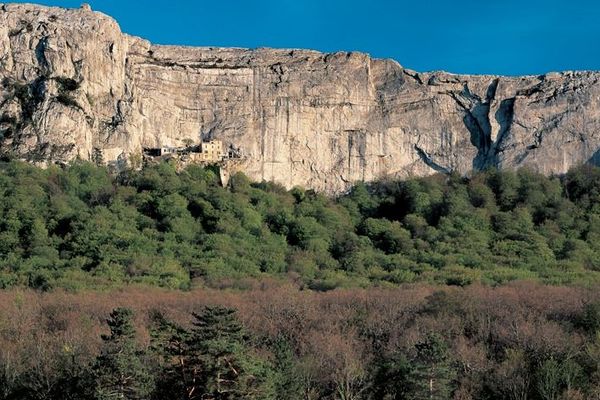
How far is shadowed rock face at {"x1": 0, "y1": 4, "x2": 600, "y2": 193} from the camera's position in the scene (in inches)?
2474

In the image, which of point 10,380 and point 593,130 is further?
point 593,130

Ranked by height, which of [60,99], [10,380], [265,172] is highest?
[60,99]

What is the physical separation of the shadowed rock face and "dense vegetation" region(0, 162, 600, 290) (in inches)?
90.2

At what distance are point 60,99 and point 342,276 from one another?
72.2 feet

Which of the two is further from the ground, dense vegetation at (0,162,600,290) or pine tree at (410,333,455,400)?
dense vegetation at (0,162,600,290)

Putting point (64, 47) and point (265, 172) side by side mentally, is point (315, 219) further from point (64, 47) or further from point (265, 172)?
point (64, 47)

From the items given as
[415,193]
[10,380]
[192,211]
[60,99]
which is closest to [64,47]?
[60,99]

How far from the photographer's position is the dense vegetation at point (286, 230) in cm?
4725

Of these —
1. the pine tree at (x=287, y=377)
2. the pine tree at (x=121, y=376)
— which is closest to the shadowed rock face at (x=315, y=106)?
the pine tree at (x=287, y=377)

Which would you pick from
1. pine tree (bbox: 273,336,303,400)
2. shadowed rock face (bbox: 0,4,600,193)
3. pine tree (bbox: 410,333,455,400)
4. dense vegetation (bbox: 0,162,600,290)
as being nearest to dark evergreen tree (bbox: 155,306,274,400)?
pine tree (bbox: 273,336,303,400)

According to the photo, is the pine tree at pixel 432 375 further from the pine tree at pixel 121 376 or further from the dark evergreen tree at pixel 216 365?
the pine tree at pixel 121 376

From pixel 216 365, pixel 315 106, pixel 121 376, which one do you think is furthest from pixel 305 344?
pixel 315 106

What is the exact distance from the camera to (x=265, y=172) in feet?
212

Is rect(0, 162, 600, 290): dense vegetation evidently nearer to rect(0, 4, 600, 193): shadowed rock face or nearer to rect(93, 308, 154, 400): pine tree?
rect(0, 4, 600, 193): shadowed rock face
